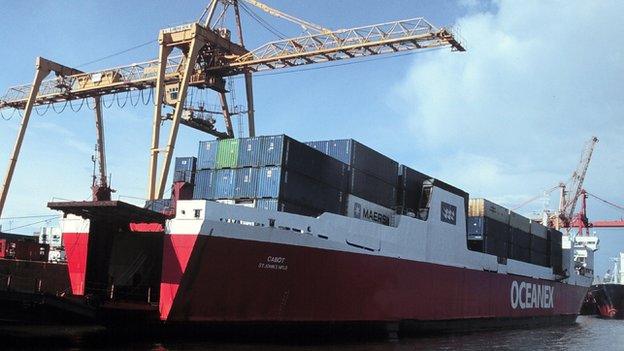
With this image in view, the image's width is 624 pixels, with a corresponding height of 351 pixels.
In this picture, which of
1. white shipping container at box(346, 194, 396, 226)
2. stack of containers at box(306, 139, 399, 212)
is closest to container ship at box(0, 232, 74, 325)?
white shipping container at box(346, 194, 396, 226)

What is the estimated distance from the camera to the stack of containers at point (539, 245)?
40.6 metres

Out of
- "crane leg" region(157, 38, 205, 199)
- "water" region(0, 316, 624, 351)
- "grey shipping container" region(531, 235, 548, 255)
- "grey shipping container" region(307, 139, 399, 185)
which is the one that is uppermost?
"crane leg" region(157, 38, 205, 199)

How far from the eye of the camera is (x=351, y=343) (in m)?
21.6

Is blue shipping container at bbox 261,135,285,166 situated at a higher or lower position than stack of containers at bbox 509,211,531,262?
higher

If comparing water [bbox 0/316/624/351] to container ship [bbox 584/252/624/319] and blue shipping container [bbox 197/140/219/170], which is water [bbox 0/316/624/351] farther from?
container ship [bbox 584/252/624/319]

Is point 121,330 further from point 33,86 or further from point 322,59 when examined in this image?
point 33,86

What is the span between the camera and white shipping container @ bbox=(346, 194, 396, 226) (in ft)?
79.3

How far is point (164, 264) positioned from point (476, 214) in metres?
21.5

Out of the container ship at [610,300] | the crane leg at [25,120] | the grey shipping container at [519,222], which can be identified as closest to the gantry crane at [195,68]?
the crane leg at [25,120]

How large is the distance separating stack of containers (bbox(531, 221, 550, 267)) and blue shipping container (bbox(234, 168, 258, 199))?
26522mm

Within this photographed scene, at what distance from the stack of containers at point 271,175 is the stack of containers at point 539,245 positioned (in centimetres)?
2273

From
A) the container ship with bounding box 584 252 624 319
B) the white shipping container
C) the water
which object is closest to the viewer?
the water

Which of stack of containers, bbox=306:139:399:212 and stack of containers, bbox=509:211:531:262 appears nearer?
stack of containers, bbox=306:139:399:212

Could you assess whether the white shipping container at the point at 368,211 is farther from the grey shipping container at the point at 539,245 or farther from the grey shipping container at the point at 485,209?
the grey shipping container at the point at 539,245
